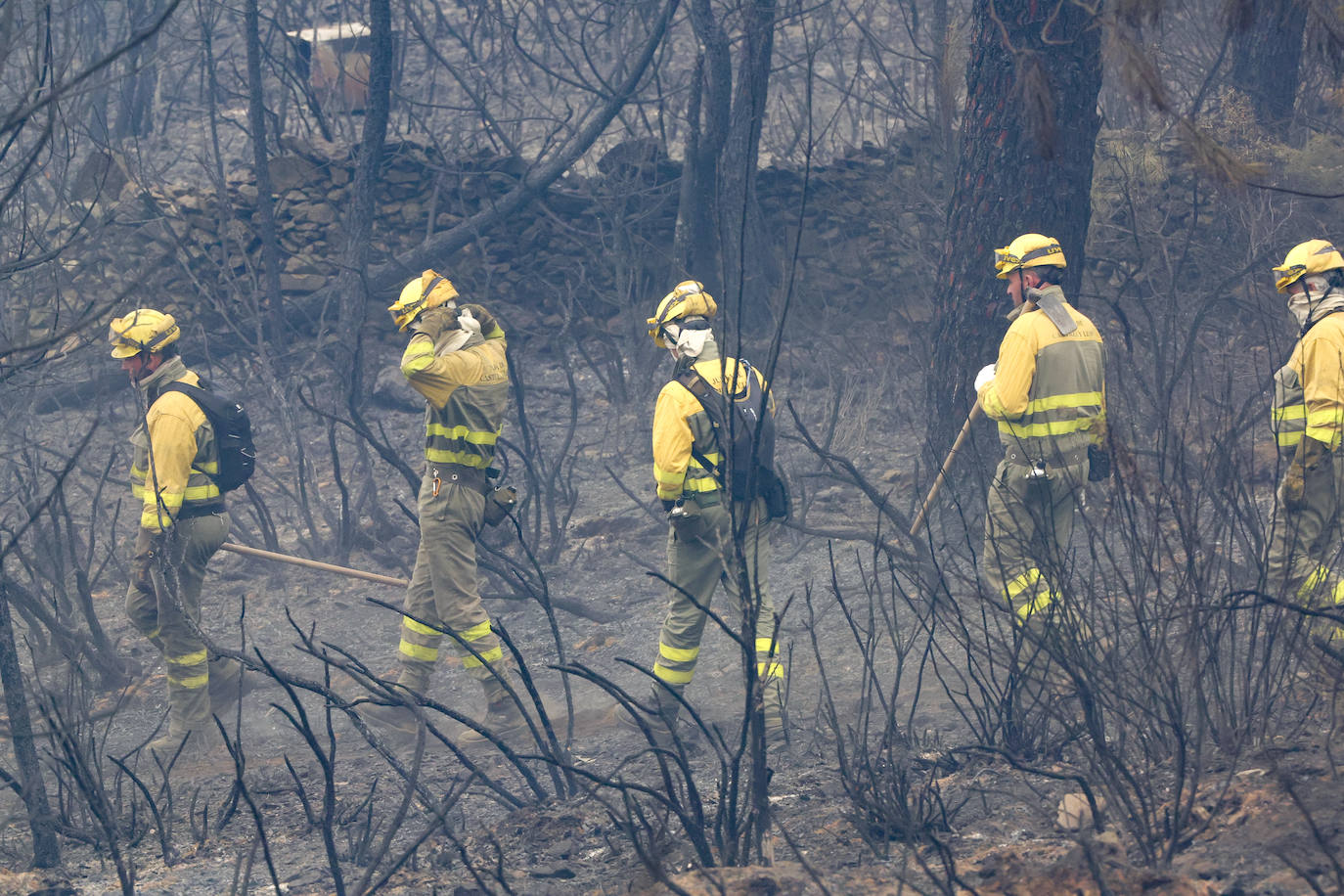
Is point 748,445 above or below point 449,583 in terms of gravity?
above

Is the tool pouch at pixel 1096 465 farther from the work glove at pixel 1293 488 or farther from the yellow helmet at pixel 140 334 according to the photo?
the yellow helmet at pixel 140 334

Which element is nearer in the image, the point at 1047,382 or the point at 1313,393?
the point at 1313,393

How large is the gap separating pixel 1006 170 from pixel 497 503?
347cm

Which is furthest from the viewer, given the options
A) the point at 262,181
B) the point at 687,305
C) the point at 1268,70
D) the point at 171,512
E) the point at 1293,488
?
the point at 1268,70

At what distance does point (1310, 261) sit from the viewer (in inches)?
200

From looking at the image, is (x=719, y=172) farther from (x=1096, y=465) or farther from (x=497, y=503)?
(x=1096, y=465)

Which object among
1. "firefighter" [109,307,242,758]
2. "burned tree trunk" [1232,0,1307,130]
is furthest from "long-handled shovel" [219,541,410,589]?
"burned tree trunk" [1232,0,1307,130]

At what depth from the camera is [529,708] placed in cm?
626

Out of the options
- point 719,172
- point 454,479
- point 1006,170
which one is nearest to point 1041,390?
point 1006,170

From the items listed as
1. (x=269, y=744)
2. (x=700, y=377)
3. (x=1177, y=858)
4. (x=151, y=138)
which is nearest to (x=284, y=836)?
(x=269, y=744)

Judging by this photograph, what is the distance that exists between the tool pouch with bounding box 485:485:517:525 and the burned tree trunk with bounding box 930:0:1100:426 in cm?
287

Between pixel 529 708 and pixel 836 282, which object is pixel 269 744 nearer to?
pixel 529 708

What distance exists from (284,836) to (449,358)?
7.52 ft

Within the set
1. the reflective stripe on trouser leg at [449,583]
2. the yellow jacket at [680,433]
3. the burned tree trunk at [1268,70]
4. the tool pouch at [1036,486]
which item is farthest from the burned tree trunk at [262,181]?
the burned tree trunk at [1268,70]
